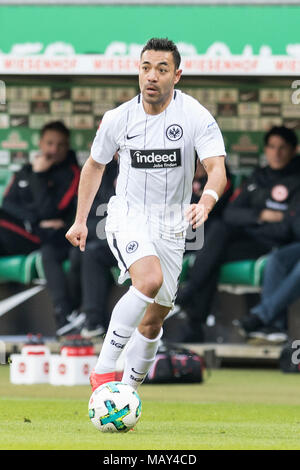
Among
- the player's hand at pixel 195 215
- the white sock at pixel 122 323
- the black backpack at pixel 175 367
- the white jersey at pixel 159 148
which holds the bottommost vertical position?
the black backpack at pixel 175 367

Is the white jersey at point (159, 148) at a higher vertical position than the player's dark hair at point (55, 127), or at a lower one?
higher

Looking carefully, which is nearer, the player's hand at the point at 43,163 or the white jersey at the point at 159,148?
the white jersey at the point at 159,148

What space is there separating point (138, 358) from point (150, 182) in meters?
1.01

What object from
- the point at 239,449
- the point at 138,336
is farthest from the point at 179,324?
the point at 239,449

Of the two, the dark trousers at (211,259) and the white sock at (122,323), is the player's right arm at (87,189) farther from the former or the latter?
the dark trousers at (211,259)

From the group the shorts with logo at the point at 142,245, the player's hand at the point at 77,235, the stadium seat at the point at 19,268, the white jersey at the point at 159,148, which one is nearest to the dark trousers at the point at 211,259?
the stadium seat at the point at 19,268

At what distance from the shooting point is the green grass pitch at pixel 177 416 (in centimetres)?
588

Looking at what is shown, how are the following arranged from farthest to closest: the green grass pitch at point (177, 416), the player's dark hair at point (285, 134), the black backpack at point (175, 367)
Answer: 1. the player's dark hair at point (285, 134)
2. the black backpack at point (175, 367)
3. the green grass pitch at point (177, 416)

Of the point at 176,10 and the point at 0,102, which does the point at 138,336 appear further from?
the point at 0,102

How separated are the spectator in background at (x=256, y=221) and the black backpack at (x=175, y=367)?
172cm

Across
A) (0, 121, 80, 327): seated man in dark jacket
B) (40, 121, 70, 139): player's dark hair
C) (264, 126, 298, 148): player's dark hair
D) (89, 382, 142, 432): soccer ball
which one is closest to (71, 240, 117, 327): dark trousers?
(0, 121, 80, 327): seated man in dark jacket

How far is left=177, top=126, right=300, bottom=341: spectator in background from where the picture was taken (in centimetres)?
1162

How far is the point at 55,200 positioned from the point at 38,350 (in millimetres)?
2632

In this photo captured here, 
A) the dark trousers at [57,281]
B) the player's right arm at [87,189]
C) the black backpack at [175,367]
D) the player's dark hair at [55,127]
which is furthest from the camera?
the player's dark hair at [55,127]
